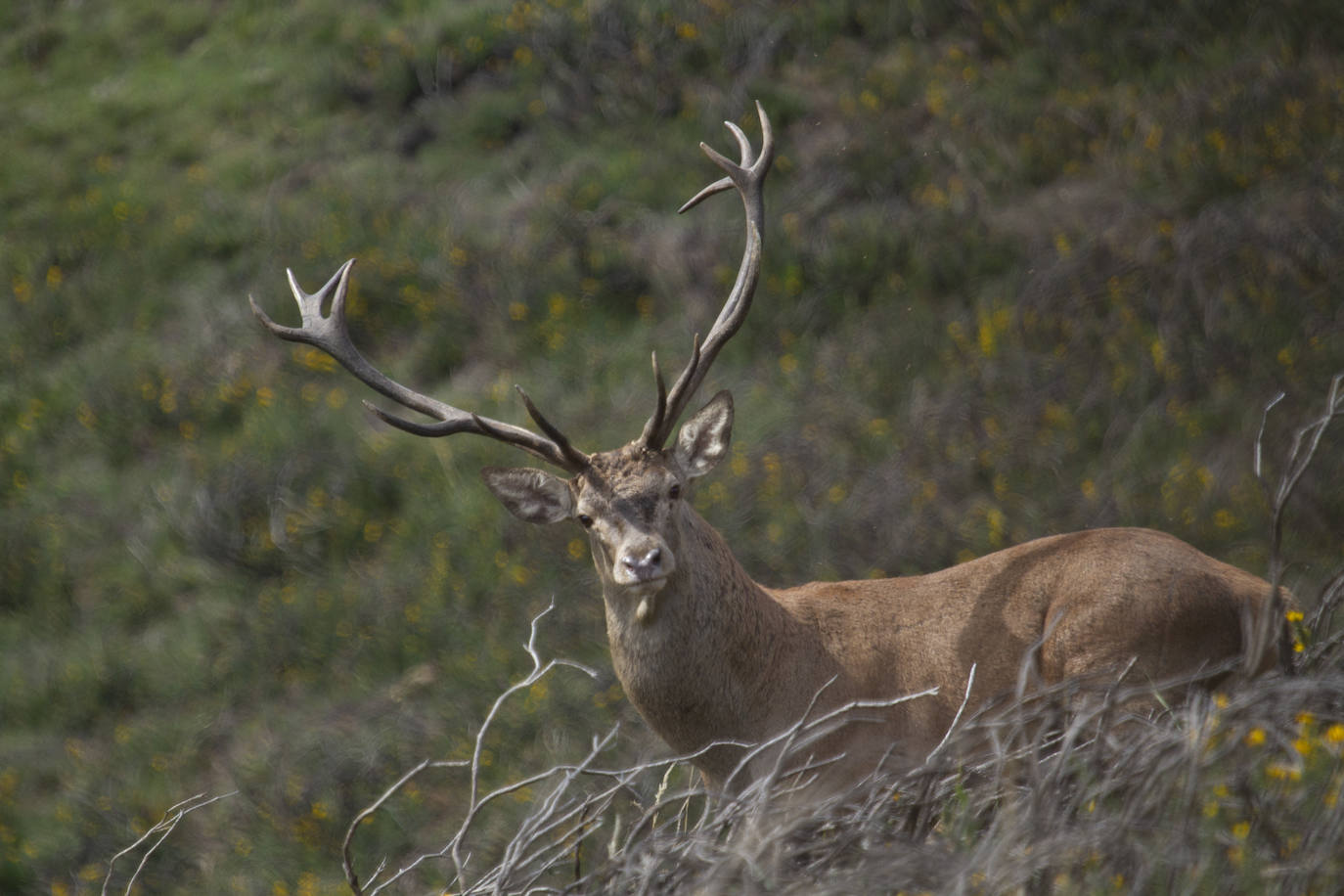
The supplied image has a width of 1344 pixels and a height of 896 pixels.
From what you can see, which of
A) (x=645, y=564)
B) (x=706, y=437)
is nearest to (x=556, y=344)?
(x=706, y=437)

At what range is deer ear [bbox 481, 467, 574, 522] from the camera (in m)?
5.20

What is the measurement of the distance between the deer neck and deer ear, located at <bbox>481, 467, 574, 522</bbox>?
38 cm

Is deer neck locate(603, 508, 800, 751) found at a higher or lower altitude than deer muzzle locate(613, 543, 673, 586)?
lower

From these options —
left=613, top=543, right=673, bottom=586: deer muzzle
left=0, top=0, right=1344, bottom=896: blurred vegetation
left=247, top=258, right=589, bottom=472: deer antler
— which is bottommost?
left=0, top=0, right=1344, bottom=896: blurred vegetation

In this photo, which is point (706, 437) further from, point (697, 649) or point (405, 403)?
point (405, 403)

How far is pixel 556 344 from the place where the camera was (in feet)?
31.7

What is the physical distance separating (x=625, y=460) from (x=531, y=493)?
47 centimetres

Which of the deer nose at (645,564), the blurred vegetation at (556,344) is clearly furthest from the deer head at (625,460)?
the blurred vegetation at (556,344)

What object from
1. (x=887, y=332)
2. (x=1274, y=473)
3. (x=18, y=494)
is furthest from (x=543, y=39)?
(x=1274, y=473)

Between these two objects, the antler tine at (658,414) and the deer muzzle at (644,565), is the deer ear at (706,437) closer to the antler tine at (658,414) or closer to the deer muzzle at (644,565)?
the antler tine at (658,414)

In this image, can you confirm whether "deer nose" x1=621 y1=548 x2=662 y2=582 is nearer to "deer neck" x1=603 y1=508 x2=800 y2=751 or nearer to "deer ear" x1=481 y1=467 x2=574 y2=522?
"deer neck" x1=603 y1=508 x2=800 y2=751

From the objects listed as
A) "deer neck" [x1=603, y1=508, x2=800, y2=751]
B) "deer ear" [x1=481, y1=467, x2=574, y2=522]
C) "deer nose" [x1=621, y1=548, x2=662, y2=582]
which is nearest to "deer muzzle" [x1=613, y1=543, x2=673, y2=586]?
"deer nose" [x1=621, y1=548, x2=662, y2=582]

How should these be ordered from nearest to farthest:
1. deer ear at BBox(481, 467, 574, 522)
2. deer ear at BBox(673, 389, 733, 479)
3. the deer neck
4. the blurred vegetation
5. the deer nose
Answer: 1. the deer nose
2. the deer neck
3. deer ear at BBox(481, 467, 574, 522)
4. deer ear at BBox(673, 389, 733, 479)
5. the blurred vegetation

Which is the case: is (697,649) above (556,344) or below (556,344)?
above
